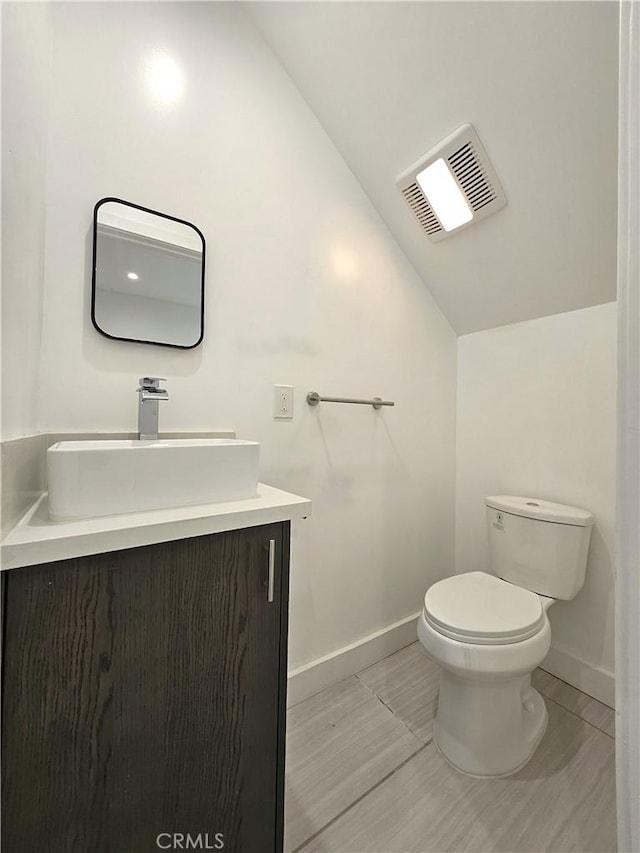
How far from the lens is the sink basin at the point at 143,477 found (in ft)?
2.04

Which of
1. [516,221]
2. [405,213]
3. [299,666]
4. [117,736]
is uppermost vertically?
[405,213]

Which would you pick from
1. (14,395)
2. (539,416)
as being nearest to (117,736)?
(14,395)

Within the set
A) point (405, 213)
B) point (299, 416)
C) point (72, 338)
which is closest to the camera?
point (72, 338)

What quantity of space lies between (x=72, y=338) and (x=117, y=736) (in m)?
0.88

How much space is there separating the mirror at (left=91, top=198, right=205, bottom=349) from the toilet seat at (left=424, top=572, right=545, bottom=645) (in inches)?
45.9

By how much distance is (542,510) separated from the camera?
4.55ft

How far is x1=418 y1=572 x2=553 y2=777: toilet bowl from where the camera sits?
999 millimetres

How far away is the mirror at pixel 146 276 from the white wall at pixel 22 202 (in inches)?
5.4

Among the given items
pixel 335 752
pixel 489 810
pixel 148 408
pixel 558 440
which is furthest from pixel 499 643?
pixel 148 408

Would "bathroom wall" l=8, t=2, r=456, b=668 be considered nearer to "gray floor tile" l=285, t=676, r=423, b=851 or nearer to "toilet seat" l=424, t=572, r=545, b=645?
"gray floor tile" l=285, t=676, r=423, b=851

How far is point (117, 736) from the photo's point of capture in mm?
581

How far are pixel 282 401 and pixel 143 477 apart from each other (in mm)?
647

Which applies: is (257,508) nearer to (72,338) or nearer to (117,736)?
(117,736)

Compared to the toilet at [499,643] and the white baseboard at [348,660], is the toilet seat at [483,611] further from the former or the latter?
the white baseboard at [348,660]
